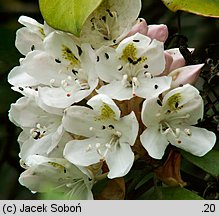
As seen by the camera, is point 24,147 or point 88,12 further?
point 24,147

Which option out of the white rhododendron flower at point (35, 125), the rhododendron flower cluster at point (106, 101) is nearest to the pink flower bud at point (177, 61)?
the rhododendron flower cluster at point (106, 101)

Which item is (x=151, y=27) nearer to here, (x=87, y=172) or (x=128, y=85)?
(x=128, y=85)

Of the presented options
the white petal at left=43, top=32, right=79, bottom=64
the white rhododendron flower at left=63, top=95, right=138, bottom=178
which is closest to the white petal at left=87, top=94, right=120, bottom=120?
the white rhododendron flower at left=63, top=95, right=138, bottom=178

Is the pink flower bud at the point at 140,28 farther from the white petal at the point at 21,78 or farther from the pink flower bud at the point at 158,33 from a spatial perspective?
the white petal at the point at 21,78

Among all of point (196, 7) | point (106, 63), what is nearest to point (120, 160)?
point (106, 63)

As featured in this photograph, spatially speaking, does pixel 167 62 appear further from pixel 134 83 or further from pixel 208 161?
pixel 208 161
